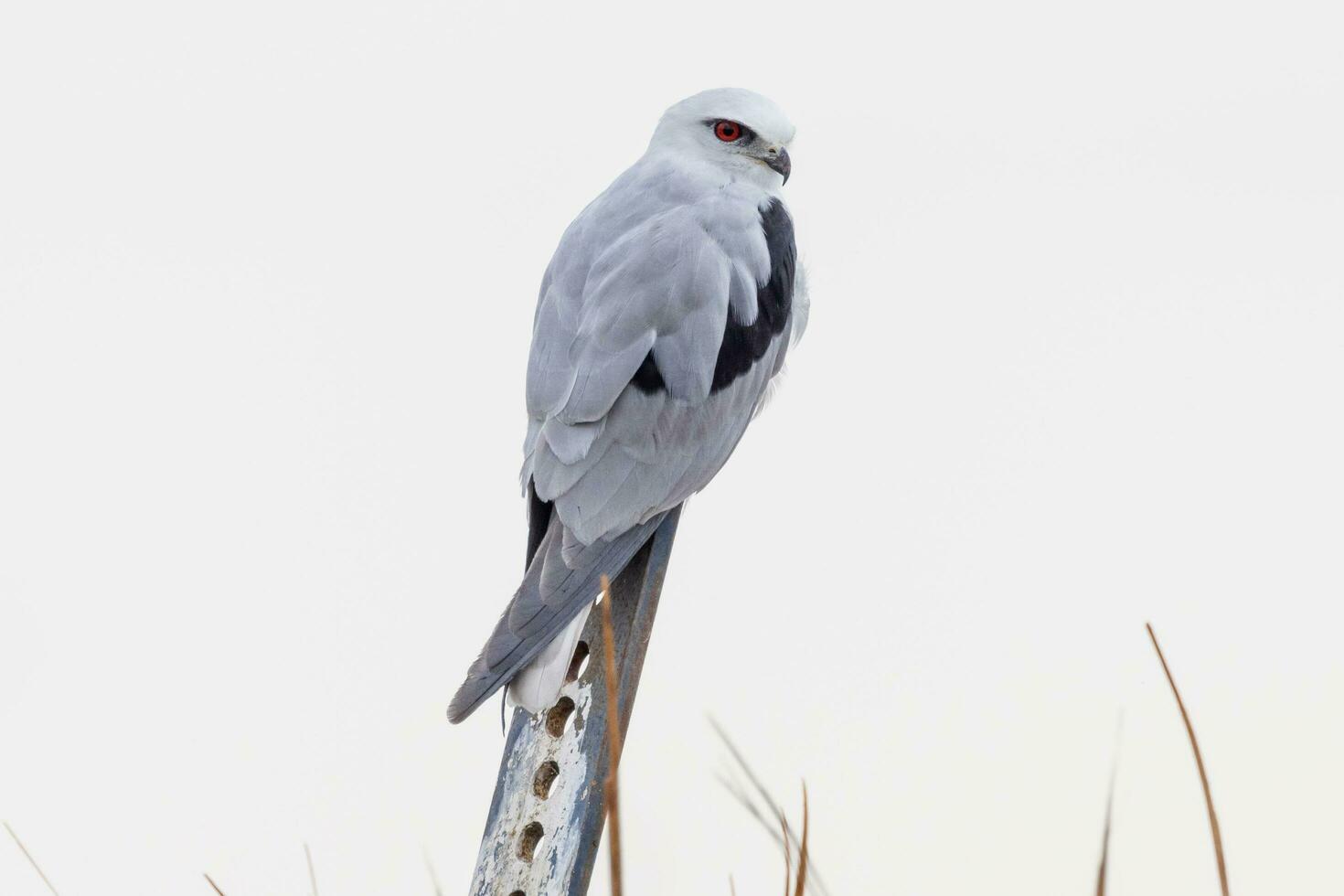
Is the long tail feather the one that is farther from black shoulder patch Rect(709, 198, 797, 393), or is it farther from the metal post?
black shoulder patch Rect(709, 198, 797, 393)

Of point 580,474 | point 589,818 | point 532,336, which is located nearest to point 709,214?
point 532,336

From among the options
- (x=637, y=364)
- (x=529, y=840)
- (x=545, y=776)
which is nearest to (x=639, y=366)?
(x=637, y=364)

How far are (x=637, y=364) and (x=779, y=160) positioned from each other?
2.80ft

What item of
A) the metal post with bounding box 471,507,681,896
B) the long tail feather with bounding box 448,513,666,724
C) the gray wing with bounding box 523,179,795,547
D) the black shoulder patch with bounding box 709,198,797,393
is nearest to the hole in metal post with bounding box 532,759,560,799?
the metal post with bounding box 471,507,681,896

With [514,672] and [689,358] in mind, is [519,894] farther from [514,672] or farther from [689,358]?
[689,358]

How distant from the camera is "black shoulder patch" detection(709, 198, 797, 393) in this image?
291cm

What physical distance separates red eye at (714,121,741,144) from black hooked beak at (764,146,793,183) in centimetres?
9

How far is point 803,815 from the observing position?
114 cm

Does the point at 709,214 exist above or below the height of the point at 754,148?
below

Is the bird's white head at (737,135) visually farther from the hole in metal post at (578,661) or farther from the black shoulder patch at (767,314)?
the hole in metal post at (578,661)

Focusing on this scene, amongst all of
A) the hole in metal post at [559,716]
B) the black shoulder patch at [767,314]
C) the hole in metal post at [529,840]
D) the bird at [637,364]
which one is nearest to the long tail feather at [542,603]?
the bird at [637,364]

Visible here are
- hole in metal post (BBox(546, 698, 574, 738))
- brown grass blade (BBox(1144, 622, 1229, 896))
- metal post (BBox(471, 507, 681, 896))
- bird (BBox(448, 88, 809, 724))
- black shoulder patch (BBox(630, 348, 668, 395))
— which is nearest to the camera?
brown grass blade (BBox(1144, 622, 1229, 896))

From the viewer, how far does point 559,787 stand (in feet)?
7.23

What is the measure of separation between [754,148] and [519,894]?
1.90 metres
